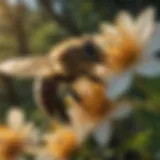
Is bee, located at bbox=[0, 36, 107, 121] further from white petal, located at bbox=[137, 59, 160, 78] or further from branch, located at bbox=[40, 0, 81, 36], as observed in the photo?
branch, located at bbox=[40, 0, 81, 36]

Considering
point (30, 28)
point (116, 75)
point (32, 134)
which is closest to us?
point (116, 75)

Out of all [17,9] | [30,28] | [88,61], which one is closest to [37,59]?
[88,61]

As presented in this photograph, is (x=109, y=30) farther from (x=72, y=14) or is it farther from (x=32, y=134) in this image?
(x=72, y=14)

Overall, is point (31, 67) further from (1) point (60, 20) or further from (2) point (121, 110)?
(1) point (60, 20)

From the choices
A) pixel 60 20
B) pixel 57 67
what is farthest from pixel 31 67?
pixel 60 20

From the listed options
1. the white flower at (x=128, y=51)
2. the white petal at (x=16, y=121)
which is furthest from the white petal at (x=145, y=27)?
the white petal at (x=16, y=121)

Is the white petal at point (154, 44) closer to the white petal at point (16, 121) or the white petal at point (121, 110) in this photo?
the white petal at point (121, 110)
